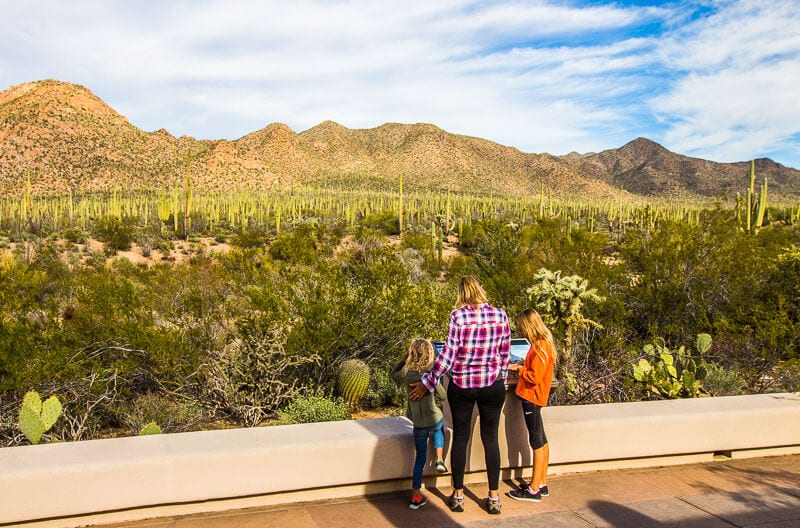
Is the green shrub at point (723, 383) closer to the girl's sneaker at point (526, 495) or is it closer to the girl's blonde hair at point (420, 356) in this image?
the girl's sneaker at point (526, 495)

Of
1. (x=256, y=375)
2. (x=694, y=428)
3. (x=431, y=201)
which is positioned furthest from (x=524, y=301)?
(x=431, y=201)

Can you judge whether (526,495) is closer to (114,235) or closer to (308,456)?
(308,456)

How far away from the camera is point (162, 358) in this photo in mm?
7461

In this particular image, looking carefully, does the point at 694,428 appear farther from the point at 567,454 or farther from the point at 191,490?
the point at 191,490

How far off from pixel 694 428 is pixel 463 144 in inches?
3500

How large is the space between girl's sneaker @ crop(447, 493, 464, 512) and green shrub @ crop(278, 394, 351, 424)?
2923 millimetres

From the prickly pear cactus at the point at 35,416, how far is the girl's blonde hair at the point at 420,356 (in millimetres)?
3134

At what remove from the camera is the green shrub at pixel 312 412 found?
6941mm

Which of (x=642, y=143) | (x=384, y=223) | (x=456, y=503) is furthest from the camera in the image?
(x=642, y=143)

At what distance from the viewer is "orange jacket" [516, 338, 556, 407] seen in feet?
13.9

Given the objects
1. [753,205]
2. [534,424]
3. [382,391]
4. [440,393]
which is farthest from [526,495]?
[753,205]

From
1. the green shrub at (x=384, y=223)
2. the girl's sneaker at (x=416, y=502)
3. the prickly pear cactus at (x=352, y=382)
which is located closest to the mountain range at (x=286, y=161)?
the green shrub at (x=384, y=223)

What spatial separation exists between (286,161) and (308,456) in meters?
81.2

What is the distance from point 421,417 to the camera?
160 inches
